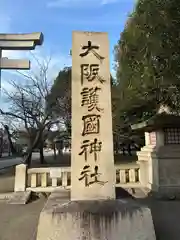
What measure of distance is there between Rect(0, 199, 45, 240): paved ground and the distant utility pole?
3466 mm

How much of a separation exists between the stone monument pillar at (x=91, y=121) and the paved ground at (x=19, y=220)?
155 cm

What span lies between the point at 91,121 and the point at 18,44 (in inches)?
129

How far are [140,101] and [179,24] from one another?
369 centimetres

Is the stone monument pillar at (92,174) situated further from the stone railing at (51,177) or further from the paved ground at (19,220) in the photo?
the stone railing at (51,177)

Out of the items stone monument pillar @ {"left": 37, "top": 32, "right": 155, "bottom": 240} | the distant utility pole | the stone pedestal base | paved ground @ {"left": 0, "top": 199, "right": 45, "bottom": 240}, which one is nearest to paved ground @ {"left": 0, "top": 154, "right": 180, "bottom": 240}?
paved ground @ {"left": 0, "top": 199, "right": 45, "bottom": 240}

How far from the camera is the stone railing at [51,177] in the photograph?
27.0 feet

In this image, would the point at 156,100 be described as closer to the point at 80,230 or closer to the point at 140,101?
the point at 140,101

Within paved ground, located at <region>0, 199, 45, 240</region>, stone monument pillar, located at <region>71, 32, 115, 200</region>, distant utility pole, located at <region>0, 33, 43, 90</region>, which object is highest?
distant utility pole, located at <region>0, 33, 43, 90</region>

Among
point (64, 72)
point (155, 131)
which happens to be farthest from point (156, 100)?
point (64, 72)

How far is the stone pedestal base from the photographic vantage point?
3596mm

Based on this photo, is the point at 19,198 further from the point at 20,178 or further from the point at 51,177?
the point at 51,177

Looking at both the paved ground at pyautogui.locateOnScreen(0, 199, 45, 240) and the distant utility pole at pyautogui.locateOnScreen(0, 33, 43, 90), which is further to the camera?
the distant utility pole at pyautogui.locateOnScreen(0, 33, 43, 90)

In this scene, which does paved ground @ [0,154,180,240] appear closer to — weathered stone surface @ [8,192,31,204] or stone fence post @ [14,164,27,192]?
weathered stone surface @ [8,192,31,204]

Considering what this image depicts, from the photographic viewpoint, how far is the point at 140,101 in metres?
12.2
